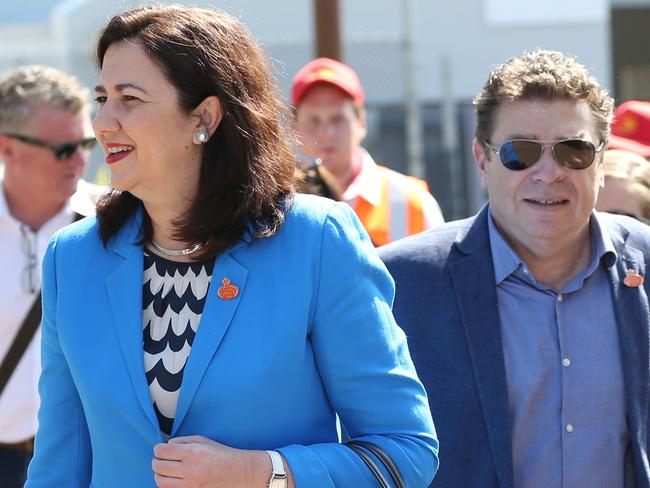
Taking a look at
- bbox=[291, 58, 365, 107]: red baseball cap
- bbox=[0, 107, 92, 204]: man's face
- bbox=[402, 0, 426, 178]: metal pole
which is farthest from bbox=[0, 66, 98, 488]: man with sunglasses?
bbox=[402, 0, 426, 178]: metal pole

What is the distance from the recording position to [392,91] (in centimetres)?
1277

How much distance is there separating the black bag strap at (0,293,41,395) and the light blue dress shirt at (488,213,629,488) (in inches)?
86.2

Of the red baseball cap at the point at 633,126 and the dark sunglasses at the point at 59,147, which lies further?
the dark sunglasses at the point at 59,147

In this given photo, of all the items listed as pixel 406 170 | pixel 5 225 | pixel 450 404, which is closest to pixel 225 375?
pixel 450 404

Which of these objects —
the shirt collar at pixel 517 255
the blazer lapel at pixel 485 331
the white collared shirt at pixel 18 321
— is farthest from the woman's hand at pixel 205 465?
the white collared shirt at pixel 18 321

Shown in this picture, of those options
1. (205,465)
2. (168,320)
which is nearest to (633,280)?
(168,320)

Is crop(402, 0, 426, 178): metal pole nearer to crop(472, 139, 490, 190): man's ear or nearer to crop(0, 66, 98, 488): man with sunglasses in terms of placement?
crop(0, 66, 98, 488): man with sunglasses

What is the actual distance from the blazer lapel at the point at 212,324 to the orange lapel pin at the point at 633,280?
1.31 meters

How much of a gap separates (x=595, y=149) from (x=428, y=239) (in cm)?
57

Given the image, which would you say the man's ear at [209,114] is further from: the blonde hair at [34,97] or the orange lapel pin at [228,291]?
the blonde hair at [34,97]

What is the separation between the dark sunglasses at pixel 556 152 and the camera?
3.42m

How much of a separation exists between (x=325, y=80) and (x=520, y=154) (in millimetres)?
3043

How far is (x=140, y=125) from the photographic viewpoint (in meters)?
2.53

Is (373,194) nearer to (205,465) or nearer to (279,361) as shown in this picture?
(279,361)
